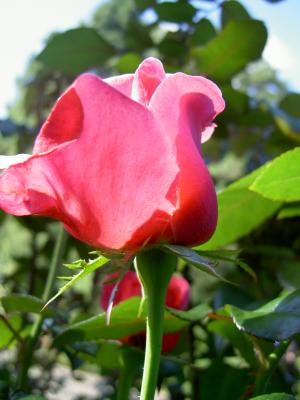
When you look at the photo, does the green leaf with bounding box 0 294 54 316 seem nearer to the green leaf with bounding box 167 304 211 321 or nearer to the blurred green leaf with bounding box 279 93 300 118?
the green leaf with bounding box 167 304 211 321

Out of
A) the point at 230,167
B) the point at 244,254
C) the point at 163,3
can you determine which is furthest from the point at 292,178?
the point at 230,167

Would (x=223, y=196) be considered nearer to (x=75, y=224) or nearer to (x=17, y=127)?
(x=75, y=224)

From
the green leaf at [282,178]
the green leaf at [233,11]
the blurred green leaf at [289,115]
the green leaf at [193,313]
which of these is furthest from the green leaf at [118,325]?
the green leaf at [233,11]

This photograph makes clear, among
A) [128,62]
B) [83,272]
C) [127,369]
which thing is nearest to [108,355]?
[127,369]

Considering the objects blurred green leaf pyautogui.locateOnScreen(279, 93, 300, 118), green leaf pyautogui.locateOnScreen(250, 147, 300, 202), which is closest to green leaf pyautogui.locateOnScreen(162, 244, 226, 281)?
green leaf pyautogui.locateOnScreen(250, 147, 300, 202)

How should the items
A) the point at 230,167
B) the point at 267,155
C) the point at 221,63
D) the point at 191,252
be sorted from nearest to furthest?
1. the point at 191,252
2. the point at 221,63
3. the point at 267,155
4. the point at 230,167

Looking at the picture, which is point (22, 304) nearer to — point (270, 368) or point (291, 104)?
point (270, 368)
